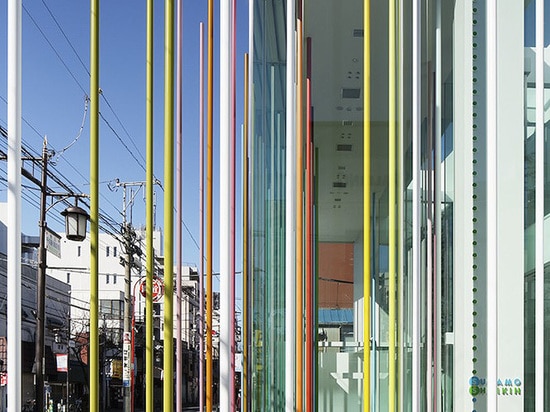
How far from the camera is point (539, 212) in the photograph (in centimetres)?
124

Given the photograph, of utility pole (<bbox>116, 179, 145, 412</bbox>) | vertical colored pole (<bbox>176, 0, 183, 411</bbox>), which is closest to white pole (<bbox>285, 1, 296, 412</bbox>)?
vertical colored pole (<bbox>176, 0, 183, 411</bbox>)

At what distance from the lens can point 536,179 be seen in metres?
1.25

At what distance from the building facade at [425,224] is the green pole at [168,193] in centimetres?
9

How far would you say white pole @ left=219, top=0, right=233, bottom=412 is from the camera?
1.09 m

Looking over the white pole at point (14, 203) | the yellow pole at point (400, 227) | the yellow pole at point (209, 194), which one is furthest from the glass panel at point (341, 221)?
the white pole at point (14, 203)

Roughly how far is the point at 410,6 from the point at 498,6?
222 mm

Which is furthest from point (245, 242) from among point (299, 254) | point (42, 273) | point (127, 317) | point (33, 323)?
point (33, 323)

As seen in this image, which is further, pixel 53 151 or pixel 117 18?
pixel 117 18

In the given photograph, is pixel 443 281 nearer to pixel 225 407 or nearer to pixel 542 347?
pixel 542 347

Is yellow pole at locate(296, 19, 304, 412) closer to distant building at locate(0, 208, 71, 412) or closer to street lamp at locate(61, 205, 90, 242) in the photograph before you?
street lamp at locate(61, 205, 90, 242)

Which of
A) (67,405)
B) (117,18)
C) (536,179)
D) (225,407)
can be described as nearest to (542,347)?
(536,179)

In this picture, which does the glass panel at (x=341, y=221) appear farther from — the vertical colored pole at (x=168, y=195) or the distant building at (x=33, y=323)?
the distant building at (x=33, y=323)

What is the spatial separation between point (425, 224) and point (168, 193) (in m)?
0.52

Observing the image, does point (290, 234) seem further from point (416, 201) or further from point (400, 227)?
point (400, 227)
